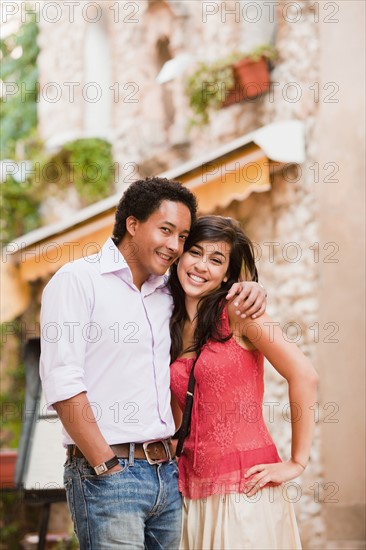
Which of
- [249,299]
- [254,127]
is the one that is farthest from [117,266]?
[254,127]

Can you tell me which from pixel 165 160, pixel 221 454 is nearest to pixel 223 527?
pixel 221 454

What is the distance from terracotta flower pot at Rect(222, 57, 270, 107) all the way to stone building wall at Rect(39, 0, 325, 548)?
9cm

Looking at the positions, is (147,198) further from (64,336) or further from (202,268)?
(64,336)

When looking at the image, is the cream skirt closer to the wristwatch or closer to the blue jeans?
the blue jeans

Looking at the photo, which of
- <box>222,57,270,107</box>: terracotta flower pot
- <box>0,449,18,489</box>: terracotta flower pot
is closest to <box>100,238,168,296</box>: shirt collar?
<box>222,57,270,107</box>: terracotta flower pot

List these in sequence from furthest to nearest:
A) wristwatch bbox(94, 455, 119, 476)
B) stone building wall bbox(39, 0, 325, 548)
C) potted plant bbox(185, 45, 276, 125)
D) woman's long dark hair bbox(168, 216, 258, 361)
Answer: potted plant bbox(185, 45, 276, 125), stone building wall bbox(39, 0, 325, 548), woman's long dark hair bbox(168, 216, 258, 361), wristwatch bbox(94, 455, 119, 476)

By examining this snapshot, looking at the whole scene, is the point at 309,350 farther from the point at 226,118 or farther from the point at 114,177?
the point at 114,177

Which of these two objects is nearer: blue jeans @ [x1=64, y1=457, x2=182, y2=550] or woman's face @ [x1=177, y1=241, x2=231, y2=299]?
blue jeans @ [x1=64, y1=457, x2=182, y2=550]

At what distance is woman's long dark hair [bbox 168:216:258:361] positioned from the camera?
367 cm

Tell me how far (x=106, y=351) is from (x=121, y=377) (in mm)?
114

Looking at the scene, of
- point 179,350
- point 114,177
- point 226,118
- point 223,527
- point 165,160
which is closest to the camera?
point 223,527

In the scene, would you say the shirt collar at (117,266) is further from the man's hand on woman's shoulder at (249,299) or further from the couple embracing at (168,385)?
the man's hand on woman's shoulder at (249,299)

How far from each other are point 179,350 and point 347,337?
342cm

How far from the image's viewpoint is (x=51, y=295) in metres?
3.23
